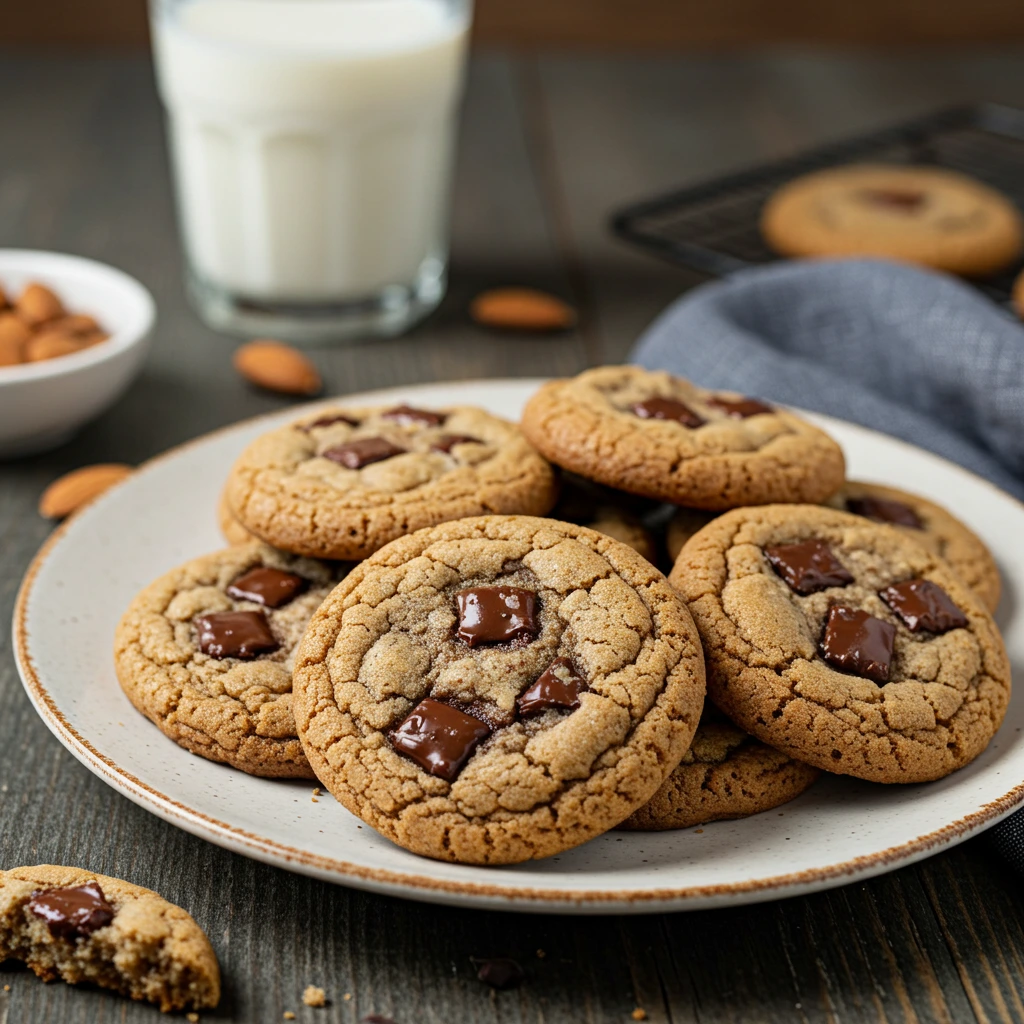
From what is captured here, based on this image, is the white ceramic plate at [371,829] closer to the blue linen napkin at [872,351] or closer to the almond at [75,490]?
the almond at [75,490]

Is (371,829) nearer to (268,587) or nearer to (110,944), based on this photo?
(110,944)

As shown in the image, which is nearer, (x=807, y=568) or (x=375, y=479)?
(x=807, y=568)

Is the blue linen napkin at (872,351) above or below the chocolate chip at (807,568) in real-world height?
below

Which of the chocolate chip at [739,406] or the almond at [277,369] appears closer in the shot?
the chocolate chip at [739,406]

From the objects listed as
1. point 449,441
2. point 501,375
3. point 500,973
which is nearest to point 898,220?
point 501,375

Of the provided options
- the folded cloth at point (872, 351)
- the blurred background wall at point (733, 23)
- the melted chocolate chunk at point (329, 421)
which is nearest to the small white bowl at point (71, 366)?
the melted chocolate chunk at point (329, 421)

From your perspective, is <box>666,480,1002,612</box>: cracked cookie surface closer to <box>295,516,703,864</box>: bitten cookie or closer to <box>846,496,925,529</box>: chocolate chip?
<box>846,496,925,529</box>: chocolate chip

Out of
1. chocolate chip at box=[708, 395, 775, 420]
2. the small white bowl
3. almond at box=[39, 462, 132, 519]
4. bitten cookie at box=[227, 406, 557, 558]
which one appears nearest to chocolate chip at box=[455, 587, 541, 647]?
bitten cookie at box=[227, 406, 557, 558]
